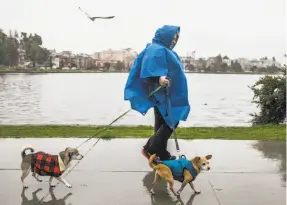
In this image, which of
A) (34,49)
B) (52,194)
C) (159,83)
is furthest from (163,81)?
(34,49)

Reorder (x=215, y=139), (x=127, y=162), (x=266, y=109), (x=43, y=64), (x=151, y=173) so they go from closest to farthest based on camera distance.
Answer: (x=151, y=173) → (x=127, y=162) → (x=215, y=139) → (x=266, y=109) → (x=43, y=64)

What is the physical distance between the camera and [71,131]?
384 inches

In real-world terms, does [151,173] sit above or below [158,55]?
below

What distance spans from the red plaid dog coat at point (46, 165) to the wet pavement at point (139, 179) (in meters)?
0.20

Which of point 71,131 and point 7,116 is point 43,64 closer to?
point 7,116

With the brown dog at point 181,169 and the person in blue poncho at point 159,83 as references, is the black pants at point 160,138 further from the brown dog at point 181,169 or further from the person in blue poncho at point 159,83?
the brown dog at point 181,169

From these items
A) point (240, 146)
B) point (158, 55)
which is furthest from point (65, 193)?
point (240, 146)

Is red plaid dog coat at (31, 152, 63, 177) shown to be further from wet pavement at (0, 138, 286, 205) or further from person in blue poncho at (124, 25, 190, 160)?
person in blue poncho at (124, 25, 190, 160)

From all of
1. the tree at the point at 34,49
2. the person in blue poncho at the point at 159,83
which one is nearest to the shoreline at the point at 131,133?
the person in blue poncho at the point at 159,83

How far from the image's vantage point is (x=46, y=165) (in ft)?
16.8

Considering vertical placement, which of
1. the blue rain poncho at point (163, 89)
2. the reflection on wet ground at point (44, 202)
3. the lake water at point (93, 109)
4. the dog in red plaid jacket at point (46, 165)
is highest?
the blue rain poncho at point (163, 89)

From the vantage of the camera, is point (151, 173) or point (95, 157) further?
point (95, 157)

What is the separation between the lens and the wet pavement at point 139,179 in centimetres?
488

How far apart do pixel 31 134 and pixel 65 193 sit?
Answer: 4.31 meters
